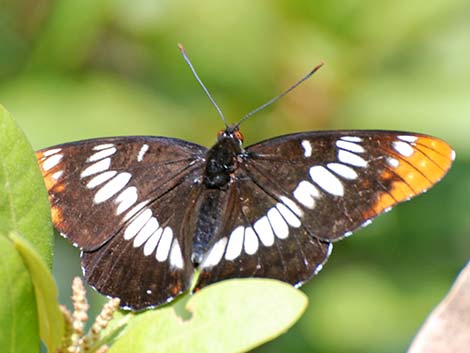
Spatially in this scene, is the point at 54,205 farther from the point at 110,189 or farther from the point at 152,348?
the point at 152,348

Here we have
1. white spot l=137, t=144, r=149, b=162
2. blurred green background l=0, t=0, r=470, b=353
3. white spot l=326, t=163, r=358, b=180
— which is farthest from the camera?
blurred green background l=0, t=0, r=470, b=353

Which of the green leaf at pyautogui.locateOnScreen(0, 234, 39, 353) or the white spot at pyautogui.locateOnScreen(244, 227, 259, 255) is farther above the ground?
the green leaf at pyautogui.locateOnScreen(0, 234, 39, 353)

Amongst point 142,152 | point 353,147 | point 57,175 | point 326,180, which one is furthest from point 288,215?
point 57,175

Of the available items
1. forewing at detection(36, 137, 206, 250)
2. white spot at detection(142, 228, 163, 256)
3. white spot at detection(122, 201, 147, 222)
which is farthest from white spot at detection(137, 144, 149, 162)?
white spot at detection(142, 228, 163, 256)

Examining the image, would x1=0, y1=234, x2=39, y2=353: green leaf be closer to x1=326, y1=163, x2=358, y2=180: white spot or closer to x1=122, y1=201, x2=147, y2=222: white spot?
x1=122, y1=201, x2=147, y2=222: white spot

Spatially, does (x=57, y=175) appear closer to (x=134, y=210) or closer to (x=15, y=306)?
(x=134, y=210)

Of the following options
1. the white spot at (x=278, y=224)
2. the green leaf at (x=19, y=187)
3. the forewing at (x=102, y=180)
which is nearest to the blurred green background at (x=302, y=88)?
the forewing at (x=102, y=180)
